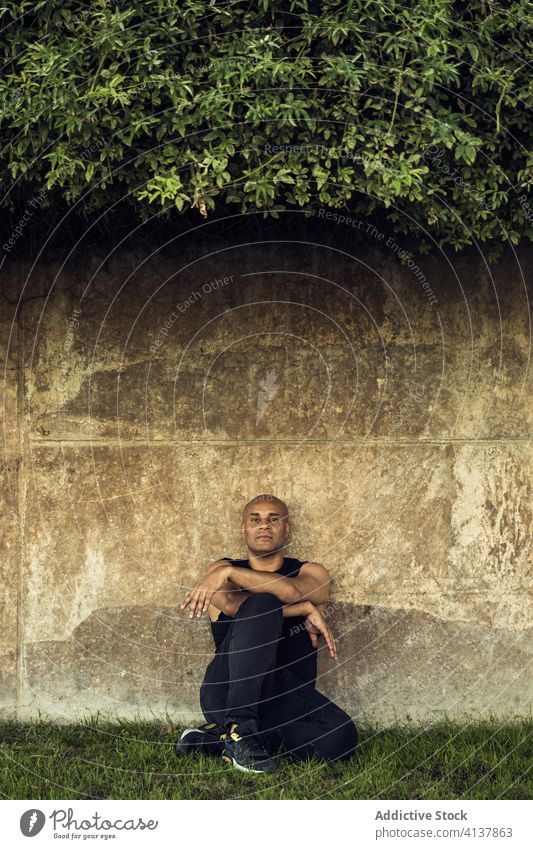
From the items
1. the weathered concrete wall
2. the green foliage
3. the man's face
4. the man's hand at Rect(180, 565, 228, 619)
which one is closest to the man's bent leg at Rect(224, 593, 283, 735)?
the man's hand at Rect(180, 565, 228, 619)

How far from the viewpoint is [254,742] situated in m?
5.29

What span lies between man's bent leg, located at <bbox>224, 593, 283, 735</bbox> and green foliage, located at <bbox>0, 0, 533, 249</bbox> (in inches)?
84.4

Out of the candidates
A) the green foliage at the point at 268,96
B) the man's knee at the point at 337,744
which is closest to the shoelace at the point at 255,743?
the man's knee at the point at 337,744

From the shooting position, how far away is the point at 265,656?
546 centimetres

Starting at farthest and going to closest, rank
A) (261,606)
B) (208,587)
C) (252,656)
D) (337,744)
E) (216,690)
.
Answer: (208,587)
(216,690)
(261,606)
(252,656)
(337,744)

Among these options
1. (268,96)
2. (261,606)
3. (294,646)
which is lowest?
(294,646)

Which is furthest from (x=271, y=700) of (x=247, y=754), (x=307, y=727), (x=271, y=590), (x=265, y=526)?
(x=265, y=526)

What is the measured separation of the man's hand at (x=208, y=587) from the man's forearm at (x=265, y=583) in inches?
1.8

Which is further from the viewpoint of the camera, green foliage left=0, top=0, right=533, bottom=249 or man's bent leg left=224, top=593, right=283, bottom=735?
man's bent leg left=224, top=593, right=283, bottom=735

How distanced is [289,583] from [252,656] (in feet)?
1.87

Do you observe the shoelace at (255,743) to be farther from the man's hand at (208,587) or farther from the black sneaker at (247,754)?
the man's hand at (208,587)

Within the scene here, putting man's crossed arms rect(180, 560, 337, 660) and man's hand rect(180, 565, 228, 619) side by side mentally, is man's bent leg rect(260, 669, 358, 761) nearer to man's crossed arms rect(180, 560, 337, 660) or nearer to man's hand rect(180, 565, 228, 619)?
man's crossed arms rect(180, 560, 337, 660)

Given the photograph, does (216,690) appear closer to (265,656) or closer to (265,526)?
(265,656)

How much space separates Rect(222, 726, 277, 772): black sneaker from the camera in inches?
205
